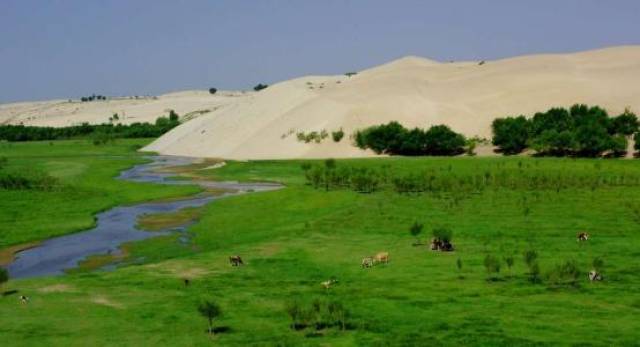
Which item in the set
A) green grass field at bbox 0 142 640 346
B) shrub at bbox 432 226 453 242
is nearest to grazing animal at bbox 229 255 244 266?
green grass field at bbox 0 142 640 346

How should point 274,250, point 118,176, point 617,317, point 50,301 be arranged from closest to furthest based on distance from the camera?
point 617,317, point 50,301, point 274,250, point 118,176

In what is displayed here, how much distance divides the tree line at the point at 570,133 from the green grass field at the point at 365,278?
3316cm

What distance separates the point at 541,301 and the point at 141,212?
4799 centimetres

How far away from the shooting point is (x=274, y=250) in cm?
4519

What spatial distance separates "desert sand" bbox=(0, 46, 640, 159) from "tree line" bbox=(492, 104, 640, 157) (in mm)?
17062

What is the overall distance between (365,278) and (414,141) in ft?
287

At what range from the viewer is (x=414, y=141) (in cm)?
12194

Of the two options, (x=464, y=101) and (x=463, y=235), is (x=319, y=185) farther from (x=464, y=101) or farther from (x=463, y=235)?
(x=464, y=101)

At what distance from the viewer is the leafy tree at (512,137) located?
369 ft

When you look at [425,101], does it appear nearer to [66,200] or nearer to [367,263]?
[66,200]

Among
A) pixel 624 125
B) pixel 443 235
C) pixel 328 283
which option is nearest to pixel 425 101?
pixel 624 125

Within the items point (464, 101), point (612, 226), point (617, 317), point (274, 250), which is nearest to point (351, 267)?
point (274, 250)

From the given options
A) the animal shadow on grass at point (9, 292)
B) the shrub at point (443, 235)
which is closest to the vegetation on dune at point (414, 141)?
the shrub at point (443, 235)

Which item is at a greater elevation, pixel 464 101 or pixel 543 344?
pixel 464 101
